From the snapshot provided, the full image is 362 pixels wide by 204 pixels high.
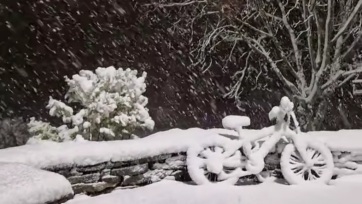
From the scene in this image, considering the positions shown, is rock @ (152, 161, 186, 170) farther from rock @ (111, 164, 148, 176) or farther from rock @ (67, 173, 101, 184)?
rock @ (67, 173, 101, 184)

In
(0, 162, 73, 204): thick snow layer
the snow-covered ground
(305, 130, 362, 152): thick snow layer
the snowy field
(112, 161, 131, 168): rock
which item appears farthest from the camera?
(305, 130, 362, 152): thick snow layer

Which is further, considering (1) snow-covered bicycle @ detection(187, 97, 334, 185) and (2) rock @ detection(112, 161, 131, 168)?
(1) snow-covered bicycle @ detection(187, 97, 334, 185)

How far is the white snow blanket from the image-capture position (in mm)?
5836

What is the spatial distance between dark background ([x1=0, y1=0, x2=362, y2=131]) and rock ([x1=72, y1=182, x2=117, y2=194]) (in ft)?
20.9

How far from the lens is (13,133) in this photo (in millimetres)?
11477

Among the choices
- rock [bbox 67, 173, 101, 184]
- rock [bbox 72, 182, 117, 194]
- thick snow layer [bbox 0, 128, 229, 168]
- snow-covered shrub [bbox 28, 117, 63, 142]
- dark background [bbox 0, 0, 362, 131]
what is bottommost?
rock [bbox 72, 182, 117, 194]

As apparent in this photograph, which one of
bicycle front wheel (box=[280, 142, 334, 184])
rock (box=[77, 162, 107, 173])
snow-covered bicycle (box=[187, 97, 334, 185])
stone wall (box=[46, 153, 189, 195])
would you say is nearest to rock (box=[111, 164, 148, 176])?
stone wall (box=[46, 153, 189, 195])

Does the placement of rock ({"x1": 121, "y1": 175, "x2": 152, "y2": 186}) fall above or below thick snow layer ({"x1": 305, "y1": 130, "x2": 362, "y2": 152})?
below

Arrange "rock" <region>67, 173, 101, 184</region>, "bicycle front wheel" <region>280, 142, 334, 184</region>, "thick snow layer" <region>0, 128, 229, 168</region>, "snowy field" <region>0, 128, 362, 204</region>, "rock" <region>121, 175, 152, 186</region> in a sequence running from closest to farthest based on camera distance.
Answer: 1. "thick snow layer" <region>0, 128, 229, 168</region>
2. "snowy field" <region>0, 128, 362, 204</region>
3. "rock" <region>67, 173, 101, 184</region>
4. "rock" <region>121, 175, 152, 186</region>
5. "bicycle front wheel" <region>280, 142, 334, 184</region>

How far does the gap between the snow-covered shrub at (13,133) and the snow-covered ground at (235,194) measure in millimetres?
5158

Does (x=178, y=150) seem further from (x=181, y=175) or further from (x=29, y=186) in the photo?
(x=29, y=186)

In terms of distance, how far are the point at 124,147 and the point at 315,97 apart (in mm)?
6238

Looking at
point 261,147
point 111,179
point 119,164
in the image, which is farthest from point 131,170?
point 261,147

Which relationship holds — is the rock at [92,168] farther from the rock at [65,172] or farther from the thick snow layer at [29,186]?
the thick snow layer at [29,186]
